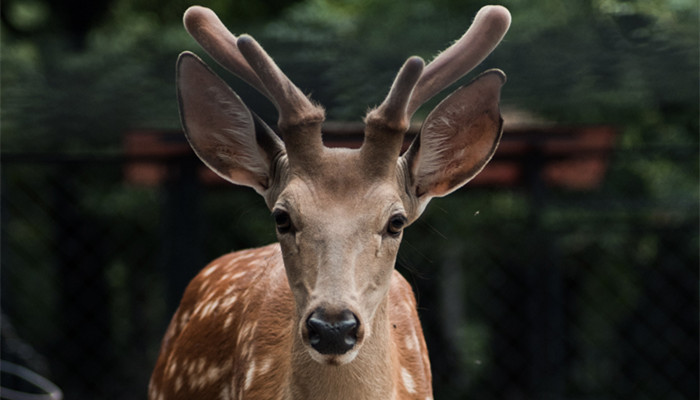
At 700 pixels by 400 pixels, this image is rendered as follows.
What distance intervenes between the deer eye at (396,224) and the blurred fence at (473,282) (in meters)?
3.83

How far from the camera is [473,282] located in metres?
7.80

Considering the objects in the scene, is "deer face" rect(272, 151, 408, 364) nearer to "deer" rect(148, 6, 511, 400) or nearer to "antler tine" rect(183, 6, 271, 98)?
"deer" rect(148, 6, 511, 400)

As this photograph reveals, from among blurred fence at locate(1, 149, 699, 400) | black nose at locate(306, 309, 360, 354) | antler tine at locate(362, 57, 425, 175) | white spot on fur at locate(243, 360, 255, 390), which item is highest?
antler tine at locate(362, 57, 425, 175)

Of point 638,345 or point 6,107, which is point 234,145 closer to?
point 6,107

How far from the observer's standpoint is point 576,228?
6.48 metres

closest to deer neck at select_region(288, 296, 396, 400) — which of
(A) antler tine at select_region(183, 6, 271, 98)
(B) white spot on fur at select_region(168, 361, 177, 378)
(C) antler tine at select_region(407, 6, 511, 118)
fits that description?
(C) antler tine at select_region(407, 6, 511, 118)

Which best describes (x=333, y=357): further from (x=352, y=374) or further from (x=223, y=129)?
(x=223, y=129)

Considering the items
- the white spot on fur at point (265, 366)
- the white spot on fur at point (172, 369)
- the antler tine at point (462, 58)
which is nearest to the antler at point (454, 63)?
the antler tine at point (462, 58)

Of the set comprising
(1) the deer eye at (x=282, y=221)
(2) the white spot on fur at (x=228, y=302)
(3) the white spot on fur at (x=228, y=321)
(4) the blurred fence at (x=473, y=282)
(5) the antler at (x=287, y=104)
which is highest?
(5) the antler at (x=287, y=104)

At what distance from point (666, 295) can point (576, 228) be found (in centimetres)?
116

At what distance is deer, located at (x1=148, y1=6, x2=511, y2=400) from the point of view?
214cm

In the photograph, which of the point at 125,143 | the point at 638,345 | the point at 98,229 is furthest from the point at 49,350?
the point at 638,345

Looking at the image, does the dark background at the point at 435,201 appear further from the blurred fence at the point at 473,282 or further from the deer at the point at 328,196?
the deer at the point at 328,196

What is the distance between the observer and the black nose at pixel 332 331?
2004 millimetres
